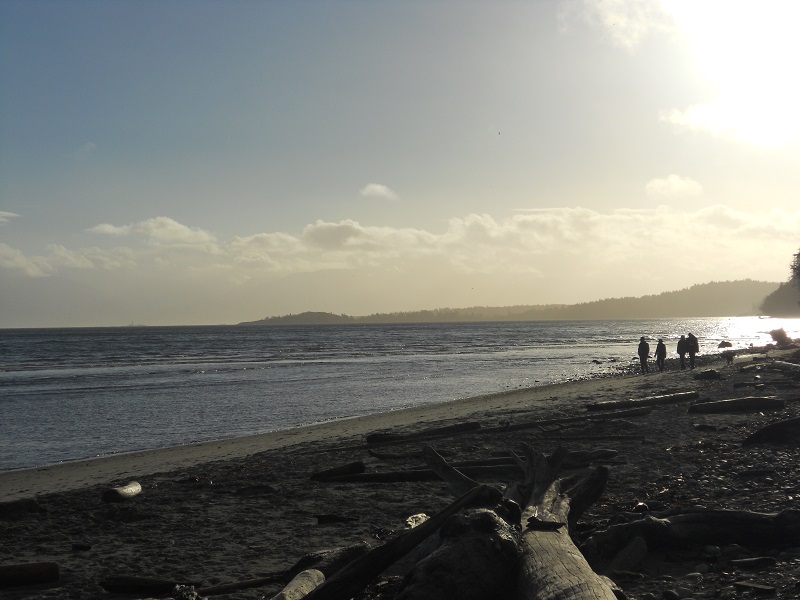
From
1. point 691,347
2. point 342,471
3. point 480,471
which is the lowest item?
point 342,471

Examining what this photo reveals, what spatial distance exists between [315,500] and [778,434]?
7.36m

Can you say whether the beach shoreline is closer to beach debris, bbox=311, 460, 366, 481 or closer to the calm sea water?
the calm sea water

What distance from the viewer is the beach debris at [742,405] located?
50.1 feet

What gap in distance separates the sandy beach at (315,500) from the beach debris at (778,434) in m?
0.34

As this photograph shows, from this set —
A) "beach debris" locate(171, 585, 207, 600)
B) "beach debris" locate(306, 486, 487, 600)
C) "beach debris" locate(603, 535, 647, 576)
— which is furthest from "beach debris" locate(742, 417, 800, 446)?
"beach debris" locate(171, 585, 207, 600)

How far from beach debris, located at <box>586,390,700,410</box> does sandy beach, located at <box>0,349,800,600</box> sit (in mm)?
766

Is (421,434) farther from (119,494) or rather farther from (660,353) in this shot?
(660,353)

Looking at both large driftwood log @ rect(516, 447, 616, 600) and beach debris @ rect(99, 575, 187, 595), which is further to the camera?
beach debris @ rect(99, 575, 187, 595)

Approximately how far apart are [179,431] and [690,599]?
1722cm

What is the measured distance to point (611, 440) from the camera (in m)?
13.1

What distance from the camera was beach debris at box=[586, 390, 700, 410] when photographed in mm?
17562

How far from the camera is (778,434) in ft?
34.9

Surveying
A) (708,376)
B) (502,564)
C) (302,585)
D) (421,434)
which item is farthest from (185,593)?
(708,376)

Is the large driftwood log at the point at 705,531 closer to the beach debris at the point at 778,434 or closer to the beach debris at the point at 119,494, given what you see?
the beach debris at the point at 778,434
